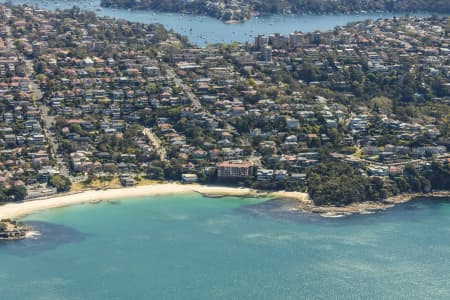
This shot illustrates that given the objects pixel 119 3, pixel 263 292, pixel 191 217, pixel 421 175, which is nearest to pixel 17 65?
pixel 191 217

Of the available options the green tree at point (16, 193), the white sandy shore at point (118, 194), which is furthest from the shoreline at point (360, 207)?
the green tree at point (16, 193)

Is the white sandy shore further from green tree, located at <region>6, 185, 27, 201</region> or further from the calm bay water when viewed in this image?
the calm bay water

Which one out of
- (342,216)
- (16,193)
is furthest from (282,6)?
(16,193)

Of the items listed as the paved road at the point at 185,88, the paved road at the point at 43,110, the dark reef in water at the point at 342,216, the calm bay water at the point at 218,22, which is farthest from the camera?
the calm bay water at the point at 218,22

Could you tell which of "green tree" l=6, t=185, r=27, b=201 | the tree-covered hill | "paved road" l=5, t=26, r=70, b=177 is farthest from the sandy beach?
the tree-covered hill

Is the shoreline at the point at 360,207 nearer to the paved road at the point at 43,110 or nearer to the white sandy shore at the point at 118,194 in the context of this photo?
the white sandy shore at the point at 118,194

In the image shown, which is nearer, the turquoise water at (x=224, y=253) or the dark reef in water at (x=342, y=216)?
the turquoise water at (x=224, y=253)
